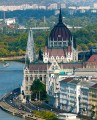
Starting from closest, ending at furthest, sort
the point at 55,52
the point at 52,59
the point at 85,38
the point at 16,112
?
the point at 16,112
the point at 52,59
the point at 55,52
the point at 85,38

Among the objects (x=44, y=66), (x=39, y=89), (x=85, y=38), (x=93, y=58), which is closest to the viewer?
(x=39, y=89)

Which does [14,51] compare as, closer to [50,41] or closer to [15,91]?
[50,41]

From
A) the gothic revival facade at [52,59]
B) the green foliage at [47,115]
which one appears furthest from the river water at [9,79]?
the gothic revival facade at [52,59]

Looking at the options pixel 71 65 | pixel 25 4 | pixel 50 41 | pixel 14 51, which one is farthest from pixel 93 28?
pixel 25 4

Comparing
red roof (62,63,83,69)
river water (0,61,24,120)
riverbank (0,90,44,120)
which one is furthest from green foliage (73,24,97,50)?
riverbank (0,90,44,120)

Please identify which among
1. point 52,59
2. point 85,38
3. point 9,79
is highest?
point 52,59

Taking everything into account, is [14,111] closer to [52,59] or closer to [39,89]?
[39,89]

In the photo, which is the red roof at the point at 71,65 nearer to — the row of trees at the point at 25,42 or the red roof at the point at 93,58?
the red roof at the point at 93,58

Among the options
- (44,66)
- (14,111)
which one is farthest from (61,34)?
(14,111)

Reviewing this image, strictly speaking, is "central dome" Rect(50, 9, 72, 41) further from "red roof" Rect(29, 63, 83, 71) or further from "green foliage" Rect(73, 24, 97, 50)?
"green foliage" Rect(73, 24, 97, 50)
